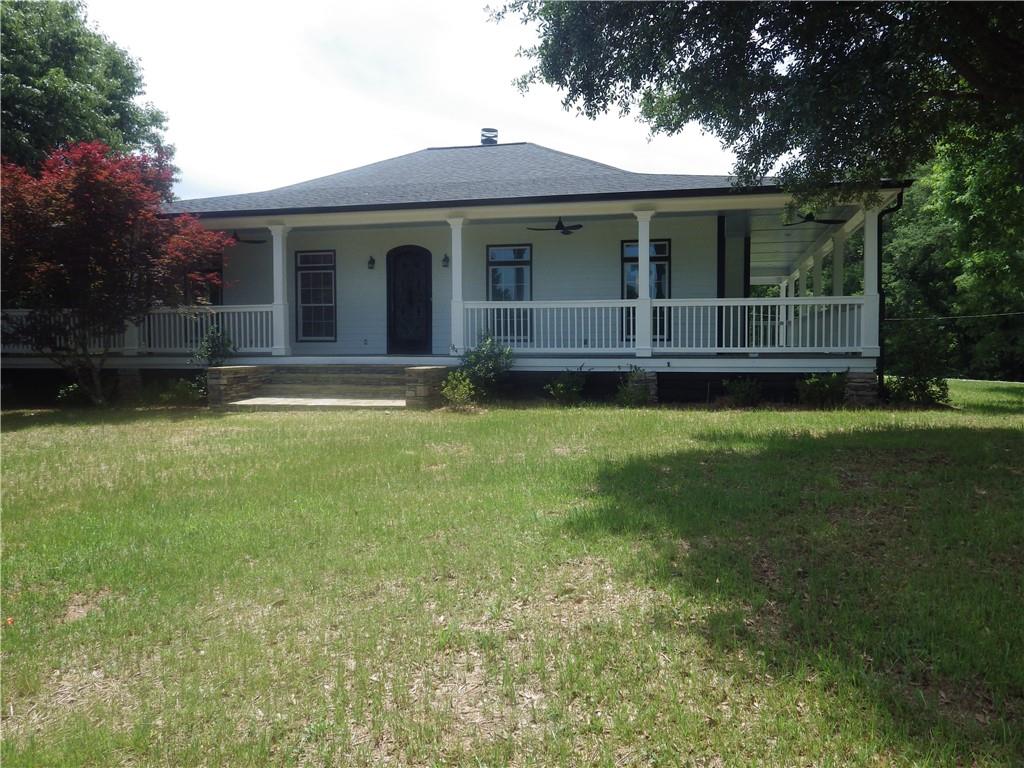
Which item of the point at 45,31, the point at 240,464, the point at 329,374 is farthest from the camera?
the point at 45,31

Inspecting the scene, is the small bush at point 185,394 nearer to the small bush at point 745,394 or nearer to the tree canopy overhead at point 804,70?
the tree canopy overhead at point 804,70

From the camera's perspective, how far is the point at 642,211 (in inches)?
462

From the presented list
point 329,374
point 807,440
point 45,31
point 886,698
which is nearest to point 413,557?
point 886,698

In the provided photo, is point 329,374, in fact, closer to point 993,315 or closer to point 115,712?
point 115,712

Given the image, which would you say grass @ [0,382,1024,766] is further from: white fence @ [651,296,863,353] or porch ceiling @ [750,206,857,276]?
porch ceiling @ [750,206,857,276]

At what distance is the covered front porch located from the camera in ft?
38.3

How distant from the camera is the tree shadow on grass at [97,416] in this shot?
1015 centimetres

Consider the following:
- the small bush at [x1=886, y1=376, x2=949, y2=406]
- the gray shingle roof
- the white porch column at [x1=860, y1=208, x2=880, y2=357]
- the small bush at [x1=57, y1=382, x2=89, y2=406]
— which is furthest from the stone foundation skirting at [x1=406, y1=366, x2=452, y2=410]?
the small bush at [x1=886, y1=376, x2=949, y2=406]

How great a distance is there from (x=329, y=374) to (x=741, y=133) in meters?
8.17

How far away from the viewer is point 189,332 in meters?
13.4

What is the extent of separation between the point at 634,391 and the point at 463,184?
576 centimetres

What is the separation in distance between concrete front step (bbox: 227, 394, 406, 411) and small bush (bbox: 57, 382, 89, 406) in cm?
383

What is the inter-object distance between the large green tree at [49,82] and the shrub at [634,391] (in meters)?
12.5

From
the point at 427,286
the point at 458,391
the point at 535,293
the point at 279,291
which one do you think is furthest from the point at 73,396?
the point at 535,293
